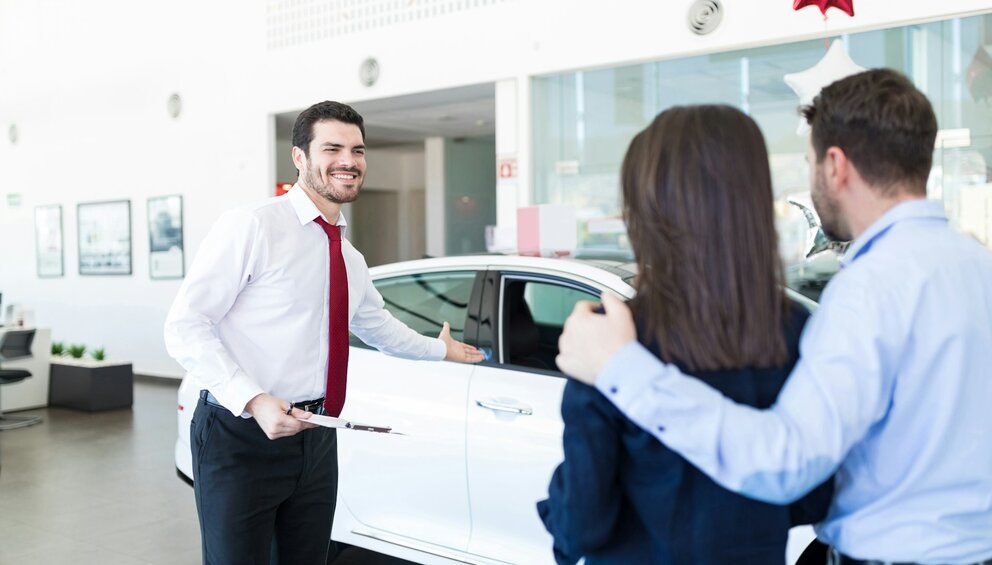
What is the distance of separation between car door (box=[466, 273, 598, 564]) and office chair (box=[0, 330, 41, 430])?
19.3 ft

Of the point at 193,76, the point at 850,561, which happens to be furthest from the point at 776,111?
the point at 193,76

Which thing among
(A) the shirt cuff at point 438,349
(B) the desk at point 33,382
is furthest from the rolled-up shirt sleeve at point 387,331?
(B) the desk at point 33,382

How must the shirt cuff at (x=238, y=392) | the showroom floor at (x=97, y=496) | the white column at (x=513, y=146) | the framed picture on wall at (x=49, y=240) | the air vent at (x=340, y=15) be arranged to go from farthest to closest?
the framed picture on wall at (x=49, y=240), the air vent at (x=340, y=15), the white column at (x=513, y=146), the showroom floor at (x=97, y=496), the shirt cuff at (x=238, y=392)

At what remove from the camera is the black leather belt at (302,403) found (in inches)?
85.9

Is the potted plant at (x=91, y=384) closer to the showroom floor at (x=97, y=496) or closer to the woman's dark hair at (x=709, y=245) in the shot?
the showroom floor at (x=97, y=496)

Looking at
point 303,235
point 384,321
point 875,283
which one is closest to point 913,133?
point 875,283

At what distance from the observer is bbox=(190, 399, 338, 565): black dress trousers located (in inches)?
84.4

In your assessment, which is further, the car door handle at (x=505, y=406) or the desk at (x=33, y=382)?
the desk at (x=33, y=382)

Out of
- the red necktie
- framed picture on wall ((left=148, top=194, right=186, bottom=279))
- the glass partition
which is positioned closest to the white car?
the red necktie

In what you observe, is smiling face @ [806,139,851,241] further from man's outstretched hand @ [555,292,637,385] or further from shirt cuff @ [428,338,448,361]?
shirt cuff @ [428,338,448,361]

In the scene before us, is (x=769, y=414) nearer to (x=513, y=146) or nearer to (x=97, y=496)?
(x=97, y=496)

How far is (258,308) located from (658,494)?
4.33 feet

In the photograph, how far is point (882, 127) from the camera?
1212 mm

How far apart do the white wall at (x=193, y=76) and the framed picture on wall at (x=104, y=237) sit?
153 millimetres
